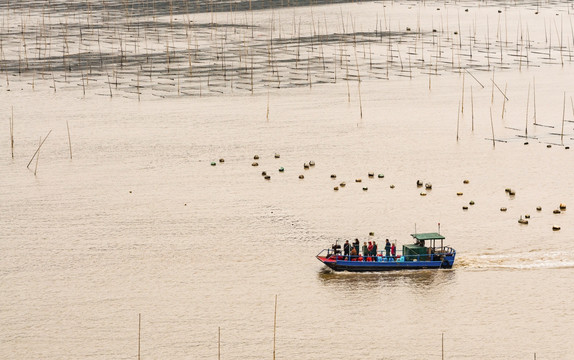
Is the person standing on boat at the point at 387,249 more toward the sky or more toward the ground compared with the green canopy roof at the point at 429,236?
more toward the ground

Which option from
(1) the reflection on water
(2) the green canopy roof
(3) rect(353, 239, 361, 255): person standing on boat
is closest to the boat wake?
(1) the reflection on water

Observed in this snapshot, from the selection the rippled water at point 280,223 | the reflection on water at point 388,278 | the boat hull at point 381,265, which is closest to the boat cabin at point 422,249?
the boat hull at point 381,265

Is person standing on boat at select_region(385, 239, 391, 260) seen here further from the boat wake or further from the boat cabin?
the boat wake

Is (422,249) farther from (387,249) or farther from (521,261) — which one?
(521,261)

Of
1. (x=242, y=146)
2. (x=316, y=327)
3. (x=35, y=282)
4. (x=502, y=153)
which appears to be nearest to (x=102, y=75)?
(x=242, y=146)

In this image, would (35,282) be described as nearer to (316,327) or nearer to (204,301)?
(204,301)

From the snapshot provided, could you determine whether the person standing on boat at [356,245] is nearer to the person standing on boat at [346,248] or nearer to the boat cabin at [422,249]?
the person standing on boat at [346,248]
